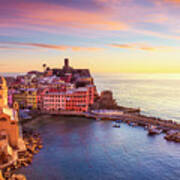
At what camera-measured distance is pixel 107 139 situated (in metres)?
42.4

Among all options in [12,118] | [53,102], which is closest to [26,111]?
[53,102]

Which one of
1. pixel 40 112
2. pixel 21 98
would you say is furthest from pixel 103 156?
pixel 21 98

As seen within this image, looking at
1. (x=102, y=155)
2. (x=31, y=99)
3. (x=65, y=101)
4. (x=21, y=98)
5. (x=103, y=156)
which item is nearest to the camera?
(x=103, y=156)

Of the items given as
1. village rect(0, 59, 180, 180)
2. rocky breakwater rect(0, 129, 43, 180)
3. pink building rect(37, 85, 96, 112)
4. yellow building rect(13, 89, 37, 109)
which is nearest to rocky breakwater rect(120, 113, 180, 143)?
village rect(0, 59, 180, 180)

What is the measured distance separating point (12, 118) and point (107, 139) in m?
18.5

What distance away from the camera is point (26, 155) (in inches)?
1265

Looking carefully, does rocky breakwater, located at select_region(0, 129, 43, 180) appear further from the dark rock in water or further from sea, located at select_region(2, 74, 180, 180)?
the dark rock in water

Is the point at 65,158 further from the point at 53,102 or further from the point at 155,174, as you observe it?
the point at 53,102

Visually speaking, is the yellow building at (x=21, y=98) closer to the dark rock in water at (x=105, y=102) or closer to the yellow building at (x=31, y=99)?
the yellow building at (x=31, y=99)

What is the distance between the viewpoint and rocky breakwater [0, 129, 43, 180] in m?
26.6

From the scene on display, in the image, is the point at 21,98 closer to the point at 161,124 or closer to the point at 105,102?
the point at 105,102

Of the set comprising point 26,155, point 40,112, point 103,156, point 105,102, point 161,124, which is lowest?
point 103,156

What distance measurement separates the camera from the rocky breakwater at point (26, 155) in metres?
26.6

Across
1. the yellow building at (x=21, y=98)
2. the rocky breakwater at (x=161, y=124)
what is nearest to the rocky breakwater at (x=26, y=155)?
the rocky breakwater at (x=161, y=124)
